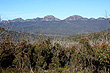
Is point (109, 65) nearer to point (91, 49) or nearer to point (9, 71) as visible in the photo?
point (91, 49)

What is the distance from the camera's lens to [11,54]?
1395 centimetres

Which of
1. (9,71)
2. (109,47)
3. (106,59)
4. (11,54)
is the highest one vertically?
(109,47)

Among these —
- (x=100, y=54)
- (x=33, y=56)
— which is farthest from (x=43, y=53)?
(x=100, y=54)

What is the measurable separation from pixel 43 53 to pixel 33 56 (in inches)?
55.0

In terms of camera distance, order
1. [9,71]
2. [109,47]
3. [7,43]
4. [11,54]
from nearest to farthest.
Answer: [109,47] → [9,71] → [7,43] → [11,54]

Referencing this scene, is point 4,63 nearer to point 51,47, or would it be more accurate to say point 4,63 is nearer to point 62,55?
point 51,47

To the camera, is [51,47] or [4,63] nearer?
[4,63]

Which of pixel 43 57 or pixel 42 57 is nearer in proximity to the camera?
pixel 42 57

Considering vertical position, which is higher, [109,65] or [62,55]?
[109,65]

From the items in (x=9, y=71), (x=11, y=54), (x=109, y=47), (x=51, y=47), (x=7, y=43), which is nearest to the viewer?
(x=109, y=47)

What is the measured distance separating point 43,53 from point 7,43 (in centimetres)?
471

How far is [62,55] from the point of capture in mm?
16750

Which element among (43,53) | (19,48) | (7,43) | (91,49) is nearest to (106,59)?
(91,49)

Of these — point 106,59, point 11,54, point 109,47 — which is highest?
point 109,47
